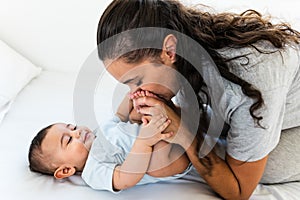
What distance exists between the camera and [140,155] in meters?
1.06

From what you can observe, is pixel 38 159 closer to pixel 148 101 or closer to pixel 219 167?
pixel 148 101

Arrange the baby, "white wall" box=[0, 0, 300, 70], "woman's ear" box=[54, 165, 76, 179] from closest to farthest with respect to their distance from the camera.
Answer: the baby
"woman's ear" box=[54, 165, 76, 179]
"white wall" box=[0, 0, 300, 70]

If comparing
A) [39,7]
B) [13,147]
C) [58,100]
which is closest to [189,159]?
[13,147]

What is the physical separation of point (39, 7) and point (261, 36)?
1128 millimetres

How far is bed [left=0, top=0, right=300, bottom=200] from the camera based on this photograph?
1.14 metres

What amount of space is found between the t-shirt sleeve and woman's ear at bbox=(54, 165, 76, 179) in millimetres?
445

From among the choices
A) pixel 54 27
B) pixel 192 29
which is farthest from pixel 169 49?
pixel 54 27

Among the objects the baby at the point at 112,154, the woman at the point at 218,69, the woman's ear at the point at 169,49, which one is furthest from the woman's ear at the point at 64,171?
the woman's ear at the point at 169,49

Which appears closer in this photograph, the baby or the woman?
the woman

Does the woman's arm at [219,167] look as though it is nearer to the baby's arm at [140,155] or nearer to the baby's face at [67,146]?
the baby's arm at [140,155]

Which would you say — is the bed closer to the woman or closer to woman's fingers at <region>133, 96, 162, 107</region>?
the woman

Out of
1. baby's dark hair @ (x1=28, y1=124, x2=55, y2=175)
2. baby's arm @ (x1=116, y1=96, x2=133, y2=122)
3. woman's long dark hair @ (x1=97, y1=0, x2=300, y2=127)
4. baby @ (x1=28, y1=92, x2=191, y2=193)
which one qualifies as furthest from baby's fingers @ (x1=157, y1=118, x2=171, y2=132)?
baby's dark hair @ (x1=28, y1=124, x2=55, y2=175)

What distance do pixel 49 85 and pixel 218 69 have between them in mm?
964

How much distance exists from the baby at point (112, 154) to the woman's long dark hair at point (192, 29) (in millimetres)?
136
